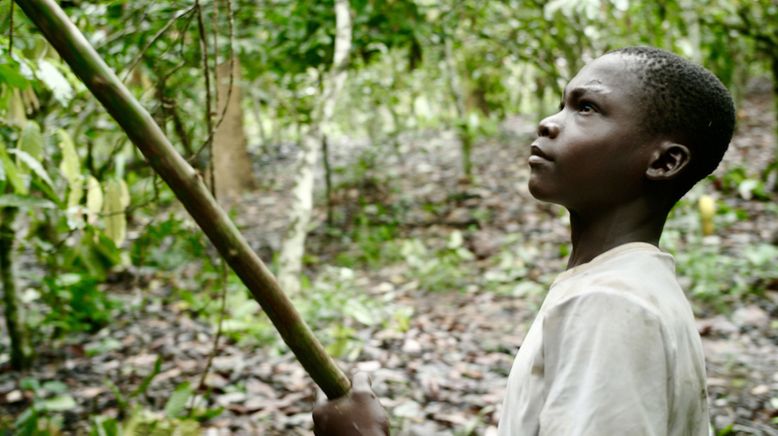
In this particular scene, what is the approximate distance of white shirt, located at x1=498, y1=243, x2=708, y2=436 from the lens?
0.95 meters

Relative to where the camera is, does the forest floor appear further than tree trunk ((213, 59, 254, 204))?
No

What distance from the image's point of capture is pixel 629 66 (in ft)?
3.85

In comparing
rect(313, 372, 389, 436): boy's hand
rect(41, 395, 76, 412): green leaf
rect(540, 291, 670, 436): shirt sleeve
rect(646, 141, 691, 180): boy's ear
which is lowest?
rect(41, 395, 76, 412): green leaf

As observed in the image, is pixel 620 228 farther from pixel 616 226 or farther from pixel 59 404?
pixel 59 404

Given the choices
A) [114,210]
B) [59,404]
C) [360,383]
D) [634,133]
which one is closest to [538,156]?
[634,133]

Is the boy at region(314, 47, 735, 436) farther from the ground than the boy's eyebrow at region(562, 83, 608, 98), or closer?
closer

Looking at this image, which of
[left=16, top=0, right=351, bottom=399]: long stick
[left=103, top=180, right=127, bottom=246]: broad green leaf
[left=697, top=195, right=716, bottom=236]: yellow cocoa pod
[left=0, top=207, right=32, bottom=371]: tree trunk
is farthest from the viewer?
[left=697, top=195, right=716, bottom=236]: yellow cocoa pod

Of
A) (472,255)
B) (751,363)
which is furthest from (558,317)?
(472,255)

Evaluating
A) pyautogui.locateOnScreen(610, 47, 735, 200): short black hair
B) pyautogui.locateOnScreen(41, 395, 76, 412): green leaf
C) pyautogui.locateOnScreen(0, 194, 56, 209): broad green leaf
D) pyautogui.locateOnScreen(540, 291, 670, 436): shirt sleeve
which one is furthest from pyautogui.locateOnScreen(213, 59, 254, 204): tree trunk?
pyautogui.locateOnScreen(540, 291, 670, 436): shirt sleeve

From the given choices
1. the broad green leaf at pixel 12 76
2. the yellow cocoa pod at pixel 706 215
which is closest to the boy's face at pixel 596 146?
the broad green leaf at pixel 12 76

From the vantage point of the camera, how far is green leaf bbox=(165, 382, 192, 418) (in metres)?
2.92

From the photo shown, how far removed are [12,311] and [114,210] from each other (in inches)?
54.3

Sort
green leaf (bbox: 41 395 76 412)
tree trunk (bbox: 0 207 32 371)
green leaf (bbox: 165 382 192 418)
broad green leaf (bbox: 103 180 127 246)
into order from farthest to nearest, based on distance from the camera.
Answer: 1. tree trunk (bbox: 0 207 32 371)
2. green leaf (bbox: 41 395 76 412)
3. green leaf (bbox: 165 382 192 418)
4. broad green leaf (bbox: 103 180 127 246)

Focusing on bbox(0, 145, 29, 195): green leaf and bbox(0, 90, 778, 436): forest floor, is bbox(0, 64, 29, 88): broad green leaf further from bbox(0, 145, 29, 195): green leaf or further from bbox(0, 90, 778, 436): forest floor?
bbox(0, 90, 778, 436): forest floor
